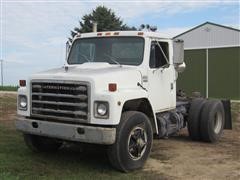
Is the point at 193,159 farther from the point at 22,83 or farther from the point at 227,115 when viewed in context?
the point at 22,83

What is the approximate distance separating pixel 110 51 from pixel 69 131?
83.4 inches

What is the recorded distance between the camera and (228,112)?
11.6m

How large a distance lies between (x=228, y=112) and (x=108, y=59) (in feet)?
14.9

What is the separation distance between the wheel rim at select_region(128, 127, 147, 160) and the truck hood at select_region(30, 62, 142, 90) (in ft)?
2.60

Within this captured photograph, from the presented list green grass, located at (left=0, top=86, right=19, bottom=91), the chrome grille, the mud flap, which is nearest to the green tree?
green grass, located at (left=0, top=86, right=19, bottom=91)

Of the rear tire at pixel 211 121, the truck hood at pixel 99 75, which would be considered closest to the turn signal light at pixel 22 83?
the truck hood at pixel 99 75

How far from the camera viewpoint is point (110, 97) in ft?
22.8

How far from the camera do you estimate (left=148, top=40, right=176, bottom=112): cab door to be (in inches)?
335

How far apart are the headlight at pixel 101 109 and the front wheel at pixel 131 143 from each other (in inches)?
14.4

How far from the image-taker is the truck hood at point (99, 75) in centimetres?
711

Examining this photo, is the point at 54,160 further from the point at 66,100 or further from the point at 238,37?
the point at 238,37

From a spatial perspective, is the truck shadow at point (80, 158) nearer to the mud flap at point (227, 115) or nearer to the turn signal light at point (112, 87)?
the turn signal light at point (112, 87)

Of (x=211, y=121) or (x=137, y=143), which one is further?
(x=211, y=121)

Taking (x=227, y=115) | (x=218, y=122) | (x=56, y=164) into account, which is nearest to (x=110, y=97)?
(x=56, y=164)
